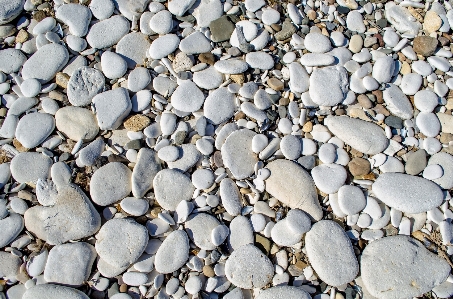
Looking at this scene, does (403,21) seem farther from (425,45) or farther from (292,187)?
(292,187)

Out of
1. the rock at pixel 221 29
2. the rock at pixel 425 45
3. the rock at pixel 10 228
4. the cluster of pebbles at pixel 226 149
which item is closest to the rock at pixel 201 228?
the cluster of pebbles at pixel 226 149

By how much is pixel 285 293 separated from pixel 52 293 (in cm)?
73

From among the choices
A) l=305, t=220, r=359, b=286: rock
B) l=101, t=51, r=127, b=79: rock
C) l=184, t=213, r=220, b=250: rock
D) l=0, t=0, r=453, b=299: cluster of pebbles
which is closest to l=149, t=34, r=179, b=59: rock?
l=0, t=0, r=453, b=299: cluster of pebbles

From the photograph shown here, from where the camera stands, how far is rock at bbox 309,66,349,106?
1.46m

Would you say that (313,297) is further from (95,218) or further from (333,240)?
(95,218)

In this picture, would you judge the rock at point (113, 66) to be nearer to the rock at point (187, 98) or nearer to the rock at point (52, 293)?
the rock at point (187, 98)

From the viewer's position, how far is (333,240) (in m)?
1.31

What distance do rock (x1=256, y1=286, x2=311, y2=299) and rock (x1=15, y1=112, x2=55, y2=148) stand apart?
93cm

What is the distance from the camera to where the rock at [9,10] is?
5.16ft

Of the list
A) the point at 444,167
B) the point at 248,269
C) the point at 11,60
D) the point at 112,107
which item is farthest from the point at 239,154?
the point at 11,60

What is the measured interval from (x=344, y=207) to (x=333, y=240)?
0.12 meters

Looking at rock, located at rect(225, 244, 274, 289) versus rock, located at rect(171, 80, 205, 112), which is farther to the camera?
rock, located at rect(171, 80, 205, 112)

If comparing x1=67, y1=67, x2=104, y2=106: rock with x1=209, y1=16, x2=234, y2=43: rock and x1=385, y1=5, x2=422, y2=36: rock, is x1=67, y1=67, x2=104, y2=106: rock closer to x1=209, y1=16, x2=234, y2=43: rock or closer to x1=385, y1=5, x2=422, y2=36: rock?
x1=209, y1=16, x2=234, y2=43: rock

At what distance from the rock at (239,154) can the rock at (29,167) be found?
2.04 feet
